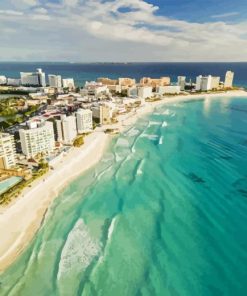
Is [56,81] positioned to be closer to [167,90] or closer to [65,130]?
[167,90]

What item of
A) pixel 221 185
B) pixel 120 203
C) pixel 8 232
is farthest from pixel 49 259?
pixel 221 185

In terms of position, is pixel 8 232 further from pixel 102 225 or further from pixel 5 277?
pixel 102 225

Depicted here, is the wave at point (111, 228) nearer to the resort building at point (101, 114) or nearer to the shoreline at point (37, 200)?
the shoreline at point (37, 200)

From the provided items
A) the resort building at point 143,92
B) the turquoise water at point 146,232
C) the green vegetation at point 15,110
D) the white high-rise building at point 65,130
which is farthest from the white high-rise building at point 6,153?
the resort building at point 143,92

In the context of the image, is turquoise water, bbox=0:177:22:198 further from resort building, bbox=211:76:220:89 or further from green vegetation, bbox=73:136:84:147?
resort building, bbox=211:76:220:89

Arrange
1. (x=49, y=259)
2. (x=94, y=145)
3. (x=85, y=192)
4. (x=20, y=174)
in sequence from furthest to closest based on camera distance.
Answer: (x=94, y=145), (x=20, y=174), (x=85, y=192), (x=49, y=259)
